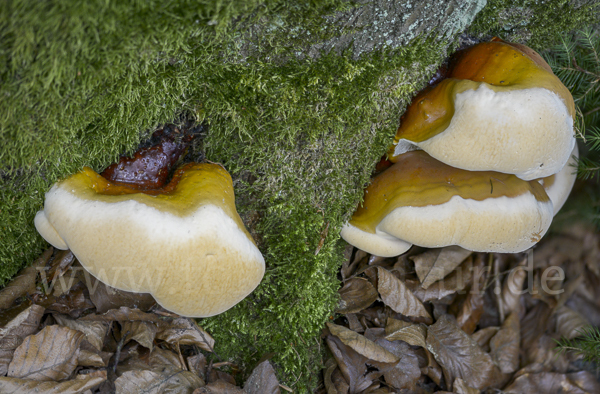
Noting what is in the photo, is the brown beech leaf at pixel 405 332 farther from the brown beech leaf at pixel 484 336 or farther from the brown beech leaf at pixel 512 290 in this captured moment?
the brown beech leaf at pixel 512 290

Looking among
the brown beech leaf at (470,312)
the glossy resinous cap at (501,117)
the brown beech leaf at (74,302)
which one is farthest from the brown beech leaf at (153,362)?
the brown beech leaf at (470,312)

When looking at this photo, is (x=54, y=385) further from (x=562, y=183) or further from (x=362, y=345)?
(x=562, y=183)

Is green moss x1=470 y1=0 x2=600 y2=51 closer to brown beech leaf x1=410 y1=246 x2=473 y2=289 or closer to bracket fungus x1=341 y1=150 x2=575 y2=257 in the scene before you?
bracket fungus x1=341 y1=150 x2=575 y2=257

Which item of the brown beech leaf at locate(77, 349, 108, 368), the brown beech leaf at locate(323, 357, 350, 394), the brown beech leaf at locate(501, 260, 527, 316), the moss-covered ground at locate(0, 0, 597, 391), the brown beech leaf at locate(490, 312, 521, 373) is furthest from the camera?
the brown beech leaf at locate(501, 260, 527, 316)

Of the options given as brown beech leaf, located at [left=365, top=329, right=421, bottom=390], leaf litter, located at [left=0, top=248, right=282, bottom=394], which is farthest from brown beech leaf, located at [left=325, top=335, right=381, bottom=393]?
leaf litter, located at [left=0, top=248, right=282, bottom=394]

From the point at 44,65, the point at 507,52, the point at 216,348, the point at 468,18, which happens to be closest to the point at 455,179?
the point at 507,52
